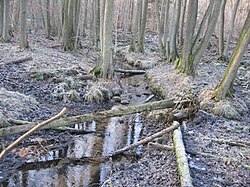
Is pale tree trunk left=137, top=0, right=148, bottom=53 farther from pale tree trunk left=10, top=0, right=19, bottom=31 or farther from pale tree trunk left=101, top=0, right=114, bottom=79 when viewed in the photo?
pale tree trunk left=101, top=0, right=114, bottom=79

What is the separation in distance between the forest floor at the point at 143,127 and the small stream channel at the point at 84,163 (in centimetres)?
9

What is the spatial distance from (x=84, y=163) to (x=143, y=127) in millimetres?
2996

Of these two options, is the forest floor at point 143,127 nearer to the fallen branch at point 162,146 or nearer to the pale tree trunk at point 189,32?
the fallen branch at point 162,146

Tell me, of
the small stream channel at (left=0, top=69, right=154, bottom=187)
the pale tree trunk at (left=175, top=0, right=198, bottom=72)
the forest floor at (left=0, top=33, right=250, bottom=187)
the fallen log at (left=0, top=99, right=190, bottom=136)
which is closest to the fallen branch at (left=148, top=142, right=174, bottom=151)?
the forest floor at (left=0, top=33, right=250, bottom=187)

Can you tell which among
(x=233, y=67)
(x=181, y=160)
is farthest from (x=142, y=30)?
(x=181, y=160)

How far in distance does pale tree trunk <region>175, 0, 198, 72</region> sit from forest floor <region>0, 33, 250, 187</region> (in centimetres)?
72

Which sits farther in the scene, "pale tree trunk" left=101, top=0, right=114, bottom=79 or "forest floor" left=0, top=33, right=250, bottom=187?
"pale tree trunk" left=101, top=0, right=114, bottom=79

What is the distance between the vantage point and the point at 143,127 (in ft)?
32.4

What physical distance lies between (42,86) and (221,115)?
705 cm

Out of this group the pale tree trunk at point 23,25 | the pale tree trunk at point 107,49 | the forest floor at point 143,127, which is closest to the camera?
the forest floor at point 143,127

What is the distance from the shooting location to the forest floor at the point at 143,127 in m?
6.34

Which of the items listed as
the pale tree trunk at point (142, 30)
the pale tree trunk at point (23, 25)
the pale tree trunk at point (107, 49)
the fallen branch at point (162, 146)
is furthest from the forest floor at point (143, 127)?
the pale tree trunk at point (142, 30)

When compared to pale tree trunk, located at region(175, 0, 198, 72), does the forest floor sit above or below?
below

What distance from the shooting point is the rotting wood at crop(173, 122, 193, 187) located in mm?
5395
